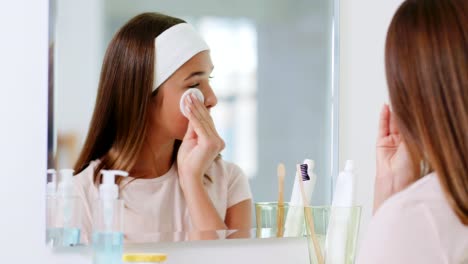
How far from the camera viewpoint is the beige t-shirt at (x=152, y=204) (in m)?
1.37

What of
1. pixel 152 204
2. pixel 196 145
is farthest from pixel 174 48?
pixel 152 204

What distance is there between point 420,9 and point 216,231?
2.06 feet

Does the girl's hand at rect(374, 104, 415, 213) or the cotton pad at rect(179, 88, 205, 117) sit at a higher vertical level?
the cotton pad at rect(179, 88, 205, 117)

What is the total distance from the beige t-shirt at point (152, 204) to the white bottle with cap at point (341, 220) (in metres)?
0.22

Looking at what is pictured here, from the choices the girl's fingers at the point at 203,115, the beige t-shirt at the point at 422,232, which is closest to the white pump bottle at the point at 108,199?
the girl's fingers at the point at 203,115

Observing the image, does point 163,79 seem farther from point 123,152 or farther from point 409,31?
point 409,31

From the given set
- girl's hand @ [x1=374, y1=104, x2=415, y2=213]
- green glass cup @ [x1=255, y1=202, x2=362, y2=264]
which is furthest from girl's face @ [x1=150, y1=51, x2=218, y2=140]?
girl's hand @ [x1=374, y1=104, x2=415, y2=213]

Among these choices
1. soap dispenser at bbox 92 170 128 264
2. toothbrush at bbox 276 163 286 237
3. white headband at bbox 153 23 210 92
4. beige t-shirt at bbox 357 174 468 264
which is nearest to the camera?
beige t-shirt at bbox 357 174 468 264

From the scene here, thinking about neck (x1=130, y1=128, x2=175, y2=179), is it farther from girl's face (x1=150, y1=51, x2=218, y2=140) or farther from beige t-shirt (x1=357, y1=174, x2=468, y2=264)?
beige t-shirt (x1=357, y1=174, x2=468, y2=264)

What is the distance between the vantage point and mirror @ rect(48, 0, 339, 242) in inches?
53.5

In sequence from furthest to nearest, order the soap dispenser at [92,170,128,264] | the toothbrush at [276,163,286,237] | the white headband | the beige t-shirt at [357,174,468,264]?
the toothbrush at [276,163,286,237] → the white headband → the soap dispenser at [92,170,128,264] → the beige t-shirt at [357,174,468,264]

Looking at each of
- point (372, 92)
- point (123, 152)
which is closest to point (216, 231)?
point (123, 152)

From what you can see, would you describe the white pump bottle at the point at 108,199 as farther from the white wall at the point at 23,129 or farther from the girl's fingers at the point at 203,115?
the girl's fingers at the point at 203,115

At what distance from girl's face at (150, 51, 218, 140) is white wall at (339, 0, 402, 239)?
0.32 meters
